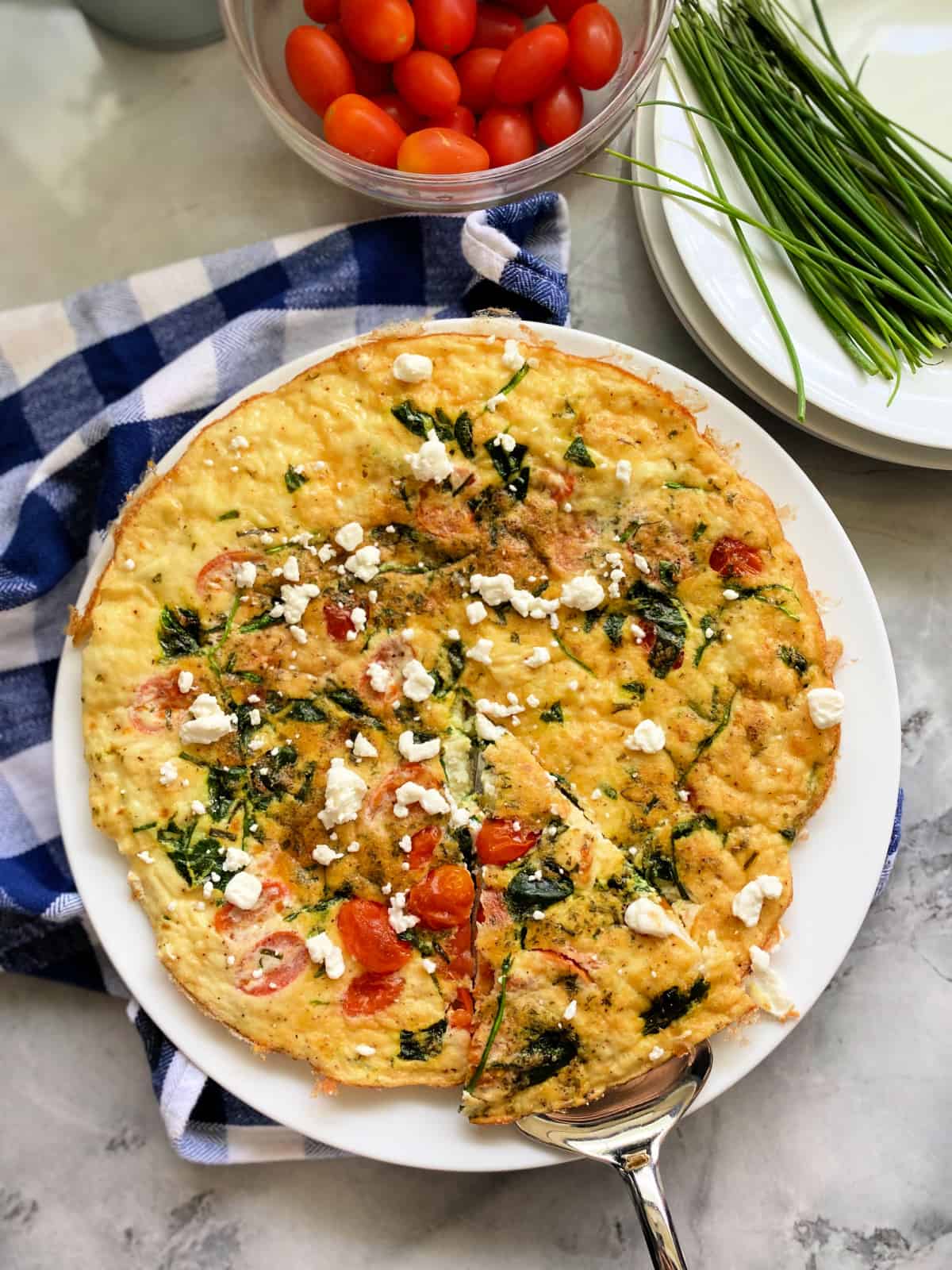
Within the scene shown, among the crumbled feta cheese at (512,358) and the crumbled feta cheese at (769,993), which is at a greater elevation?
the crumbled feta cheese at (512,358)

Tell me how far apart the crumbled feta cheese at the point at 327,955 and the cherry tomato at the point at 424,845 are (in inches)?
11.0

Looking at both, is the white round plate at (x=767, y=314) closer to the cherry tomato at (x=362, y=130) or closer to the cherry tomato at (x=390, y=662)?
the cherry tomato at (x=362, y=130)

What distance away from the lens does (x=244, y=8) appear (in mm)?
3195

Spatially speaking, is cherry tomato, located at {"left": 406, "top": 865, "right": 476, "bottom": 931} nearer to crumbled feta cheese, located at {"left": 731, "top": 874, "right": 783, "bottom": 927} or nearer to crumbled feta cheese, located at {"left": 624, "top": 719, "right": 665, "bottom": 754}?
crumbled feta cheese, located at {"left": 624, "top": 719, "right": 665, "bottom": 754}

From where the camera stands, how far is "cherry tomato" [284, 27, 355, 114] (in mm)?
3043

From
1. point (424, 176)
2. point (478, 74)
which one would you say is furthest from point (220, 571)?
point (478, 74)

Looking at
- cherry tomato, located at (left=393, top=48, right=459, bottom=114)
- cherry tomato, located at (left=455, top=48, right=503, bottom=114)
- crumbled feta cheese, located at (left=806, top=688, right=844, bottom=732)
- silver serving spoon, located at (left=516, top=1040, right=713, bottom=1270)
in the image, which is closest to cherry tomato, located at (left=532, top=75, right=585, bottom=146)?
cherry tomato, located at (left=455, top=48, right=503, bottom=114)

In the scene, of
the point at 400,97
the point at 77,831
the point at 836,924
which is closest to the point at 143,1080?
the point at 77,831

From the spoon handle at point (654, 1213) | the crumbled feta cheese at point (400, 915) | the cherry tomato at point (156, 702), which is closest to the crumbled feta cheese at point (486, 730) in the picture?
the crumbled feta cheese at point (400, 915)

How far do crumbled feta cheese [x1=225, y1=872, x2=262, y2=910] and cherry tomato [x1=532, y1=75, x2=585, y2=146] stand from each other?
226 cm

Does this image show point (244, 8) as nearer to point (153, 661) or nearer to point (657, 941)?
point (153, 661)

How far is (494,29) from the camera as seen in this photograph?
124 inches

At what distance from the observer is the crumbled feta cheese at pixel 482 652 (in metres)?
2.69

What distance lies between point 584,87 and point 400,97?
551 mm
